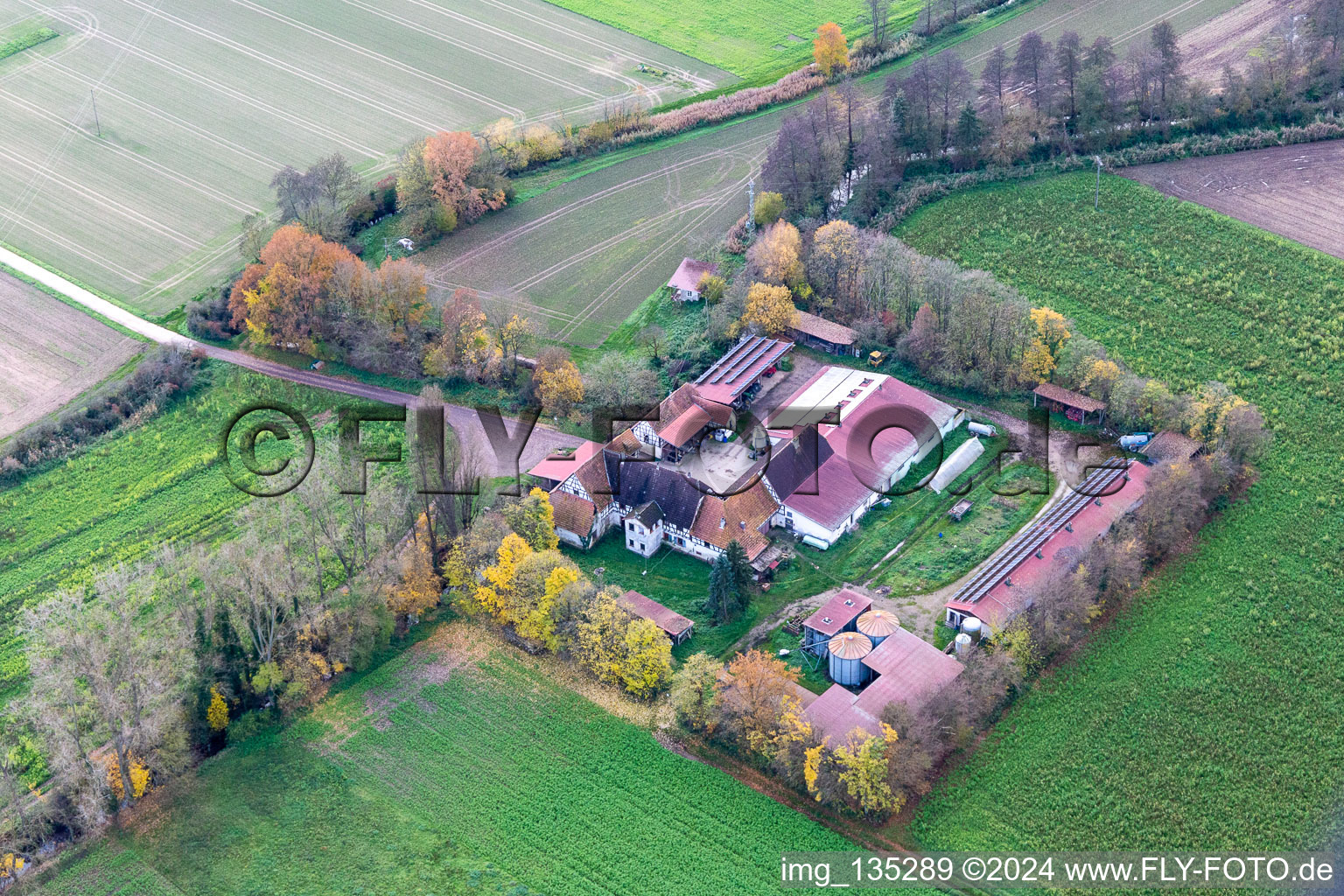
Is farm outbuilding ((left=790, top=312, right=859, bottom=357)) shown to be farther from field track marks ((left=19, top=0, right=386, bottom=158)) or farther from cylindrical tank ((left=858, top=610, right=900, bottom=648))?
field track marks ((left=19, top=0, right=386, bottom=158))

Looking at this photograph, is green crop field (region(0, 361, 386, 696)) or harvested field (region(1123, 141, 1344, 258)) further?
harvested field (region(1123, 141, 1344, 258))

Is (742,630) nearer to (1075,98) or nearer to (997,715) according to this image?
(997,715)

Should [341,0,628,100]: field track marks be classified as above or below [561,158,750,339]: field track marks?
above

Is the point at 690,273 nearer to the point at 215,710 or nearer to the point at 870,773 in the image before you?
the point at 870,773

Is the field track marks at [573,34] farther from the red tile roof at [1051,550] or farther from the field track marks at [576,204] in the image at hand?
the red tile roof at [1051,550]

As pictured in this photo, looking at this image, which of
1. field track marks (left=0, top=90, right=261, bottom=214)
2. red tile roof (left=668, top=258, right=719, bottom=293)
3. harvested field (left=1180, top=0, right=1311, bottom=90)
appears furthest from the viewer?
harvested field (left=1180, top=0, right=1311, bottom=90)

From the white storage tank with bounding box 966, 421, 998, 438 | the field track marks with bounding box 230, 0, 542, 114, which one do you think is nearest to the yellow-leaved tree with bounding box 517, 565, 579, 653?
the white storage tank with bounding box 966, 421, 998, 438

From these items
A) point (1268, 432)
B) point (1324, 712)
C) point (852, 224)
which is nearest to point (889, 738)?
point (1324, 712)

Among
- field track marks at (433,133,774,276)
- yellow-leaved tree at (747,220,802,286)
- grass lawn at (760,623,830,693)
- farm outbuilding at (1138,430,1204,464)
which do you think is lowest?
grass lawn at (760,623,830,693)
